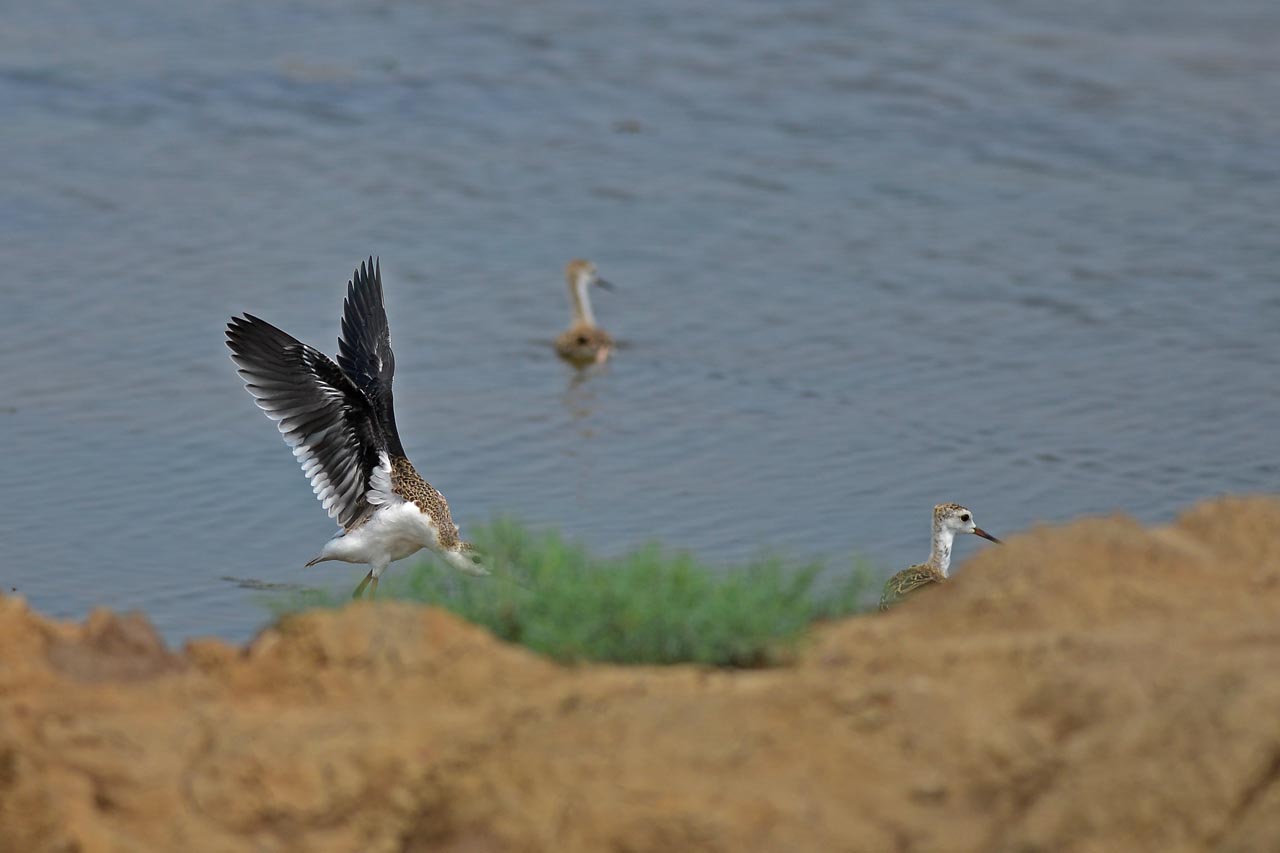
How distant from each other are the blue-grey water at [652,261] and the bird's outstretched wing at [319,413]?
0.56 meters

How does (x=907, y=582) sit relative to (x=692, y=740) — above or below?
above

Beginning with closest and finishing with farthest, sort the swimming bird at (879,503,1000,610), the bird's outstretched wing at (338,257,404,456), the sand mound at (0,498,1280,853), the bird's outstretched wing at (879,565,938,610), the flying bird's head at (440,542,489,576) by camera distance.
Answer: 1. the sand mound at (0,498,1280,853)
2. the flying bird's head at (440,542,489,576)
3. the bird's outstretched wing at (879,565,938,610)
4. the swimming bird at (879,503,1000,610)
5. the bird's outstretched wing at (338,257,404,456)

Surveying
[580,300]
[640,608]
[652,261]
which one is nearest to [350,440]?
[640,608]

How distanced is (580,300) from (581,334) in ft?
1.42

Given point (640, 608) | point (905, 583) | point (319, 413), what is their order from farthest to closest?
point (319, 413)
point (905, 583)
point (640, 608)

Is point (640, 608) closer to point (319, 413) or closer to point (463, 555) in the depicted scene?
point (463, 555)

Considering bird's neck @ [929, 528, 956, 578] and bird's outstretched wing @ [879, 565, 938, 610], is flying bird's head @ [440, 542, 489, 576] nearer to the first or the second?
bird's outstretched wing @ [879, 565, 938, 610]

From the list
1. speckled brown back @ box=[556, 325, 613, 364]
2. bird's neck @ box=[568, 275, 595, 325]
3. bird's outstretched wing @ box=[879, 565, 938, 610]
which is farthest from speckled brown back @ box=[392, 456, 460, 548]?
bird's neck @ box=[568, 275, 595, 325]

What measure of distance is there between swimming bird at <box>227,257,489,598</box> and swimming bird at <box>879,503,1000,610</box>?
6.29 ft

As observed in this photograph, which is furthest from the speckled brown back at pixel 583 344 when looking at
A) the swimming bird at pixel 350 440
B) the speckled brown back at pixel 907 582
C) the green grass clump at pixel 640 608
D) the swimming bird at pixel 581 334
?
the green grass clump at pixel 640 608

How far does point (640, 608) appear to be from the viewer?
18.1ft

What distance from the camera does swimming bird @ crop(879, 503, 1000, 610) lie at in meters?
8.63

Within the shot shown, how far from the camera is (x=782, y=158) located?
16.6 meters

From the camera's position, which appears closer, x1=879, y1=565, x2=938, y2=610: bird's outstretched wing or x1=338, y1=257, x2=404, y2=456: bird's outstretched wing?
x1=879, y1=565, x2=938, y2=610: bird's outstretched wing
